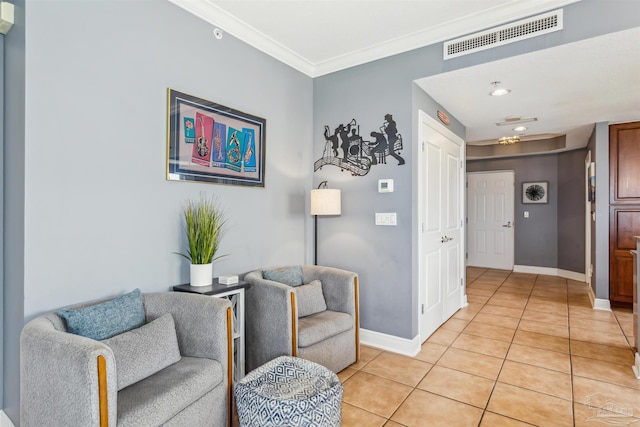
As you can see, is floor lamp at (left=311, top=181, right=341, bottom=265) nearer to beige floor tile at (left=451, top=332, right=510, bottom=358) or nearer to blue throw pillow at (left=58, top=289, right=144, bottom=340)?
blue throw pillow at (left=58, top=289, right=144, bottom=340)

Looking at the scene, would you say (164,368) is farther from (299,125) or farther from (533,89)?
(533,89)

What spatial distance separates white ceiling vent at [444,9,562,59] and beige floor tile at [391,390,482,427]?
2564mm

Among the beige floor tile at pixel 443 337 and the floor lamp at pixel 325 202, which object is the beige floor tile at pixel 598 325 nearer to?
the beige floor tile at pixel 443 337

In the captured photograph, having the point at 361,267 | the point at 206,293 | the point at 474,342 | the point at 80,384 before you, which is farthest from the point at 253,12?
the point at 474,342

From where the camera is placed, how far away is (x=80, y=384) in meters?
1.27

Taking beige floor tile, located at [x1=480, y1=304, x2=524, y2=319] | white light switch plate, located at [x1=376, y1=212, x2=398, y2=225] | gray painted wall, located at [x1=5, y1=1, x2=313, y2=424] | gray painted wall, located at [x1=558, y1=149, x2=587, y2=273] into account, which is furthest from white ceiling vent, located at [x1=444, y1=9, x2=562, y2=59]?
gray painted wall, located at [x1=558, y1=149, x2=587, y2=273]

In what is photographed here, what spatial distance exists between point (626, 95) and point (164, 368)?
451cm

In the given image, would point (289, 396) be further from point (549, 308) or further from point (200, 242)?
point (549, 308)

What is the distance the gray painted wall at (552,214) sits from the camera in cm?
600

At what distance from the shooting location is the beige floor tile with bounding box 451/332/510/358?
3.02 m

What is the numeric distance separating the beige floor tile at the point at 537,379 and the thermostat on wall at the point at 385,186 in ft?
5.55

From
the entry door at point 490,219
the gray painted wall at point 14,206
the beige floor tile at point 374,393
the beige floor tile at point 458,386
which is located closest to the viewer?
the gray painted wall at point 14,206

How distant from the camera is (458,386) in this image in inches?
95.4

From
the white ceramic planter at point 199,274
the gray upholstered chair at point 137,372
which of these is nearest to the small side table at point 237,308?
the white ceramic planter at point 199,274
